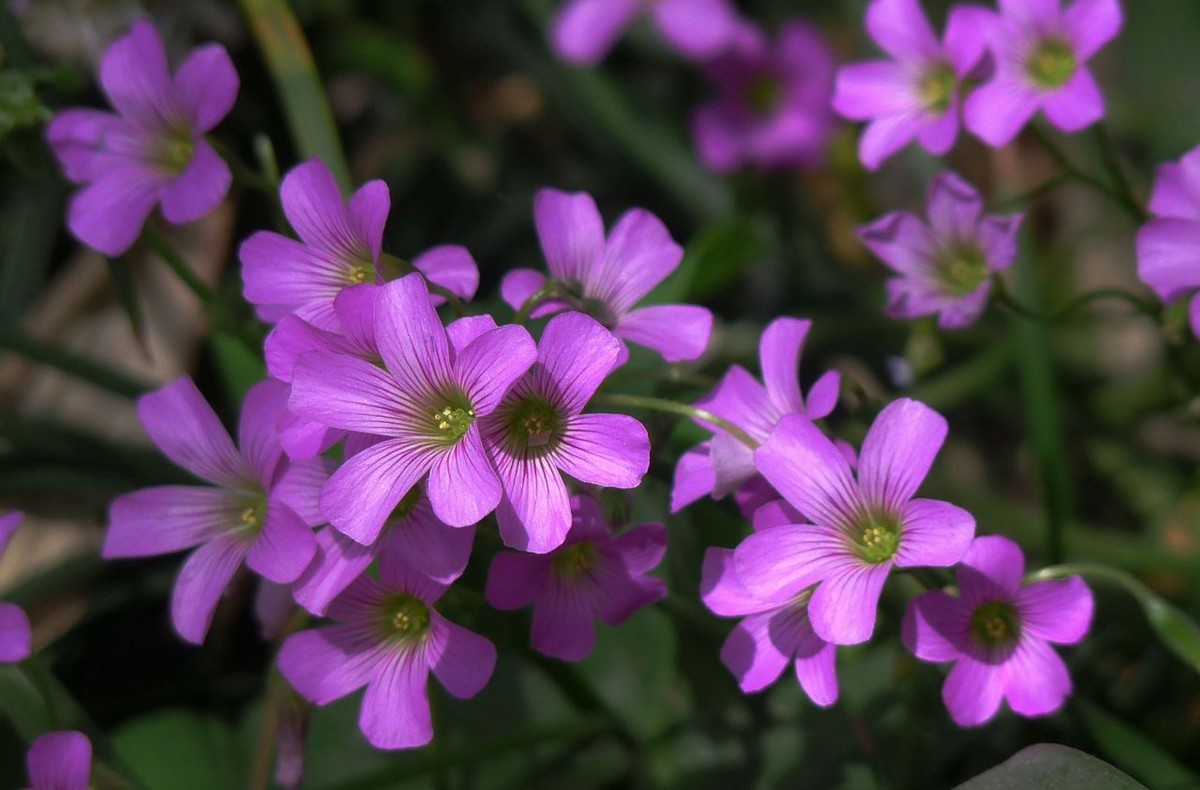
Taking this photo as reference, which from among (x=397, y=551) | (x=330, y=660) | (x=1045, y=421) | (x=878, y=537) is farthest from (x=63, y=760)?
(x=1045, y=421)

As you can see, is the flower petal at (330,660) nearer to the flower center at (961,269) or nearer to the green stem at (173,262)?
the green stem at (173,262)

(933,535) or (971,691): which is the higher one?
(933,535)

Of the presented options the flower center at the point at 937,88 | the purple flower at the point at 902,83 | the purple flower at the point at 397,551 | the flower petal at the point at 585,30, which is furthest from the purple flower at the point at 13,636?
the flower petal at the point at 585,30

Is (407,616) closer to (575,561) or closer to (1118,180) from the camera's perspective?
(575,561)

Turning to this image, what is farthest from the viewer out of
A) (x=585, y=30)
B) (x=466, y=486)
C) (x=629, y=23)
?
(x=629, y=23)

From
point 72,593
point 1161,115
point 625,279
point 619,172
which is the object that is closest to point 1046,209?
point 1161,115

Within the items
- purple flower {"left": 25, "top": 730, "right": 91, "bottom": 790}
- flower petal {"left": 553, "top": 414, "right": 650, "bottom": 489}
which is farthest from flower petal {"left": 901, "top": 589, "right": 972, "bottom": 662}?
purple flower {"left": 25, "top": 730, "right": 91, "bottom": 790}

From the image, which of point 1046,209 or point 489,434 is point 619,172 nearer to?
point 1046,209

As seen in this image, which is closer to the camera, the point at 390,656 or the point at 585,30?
the point at 390,656
